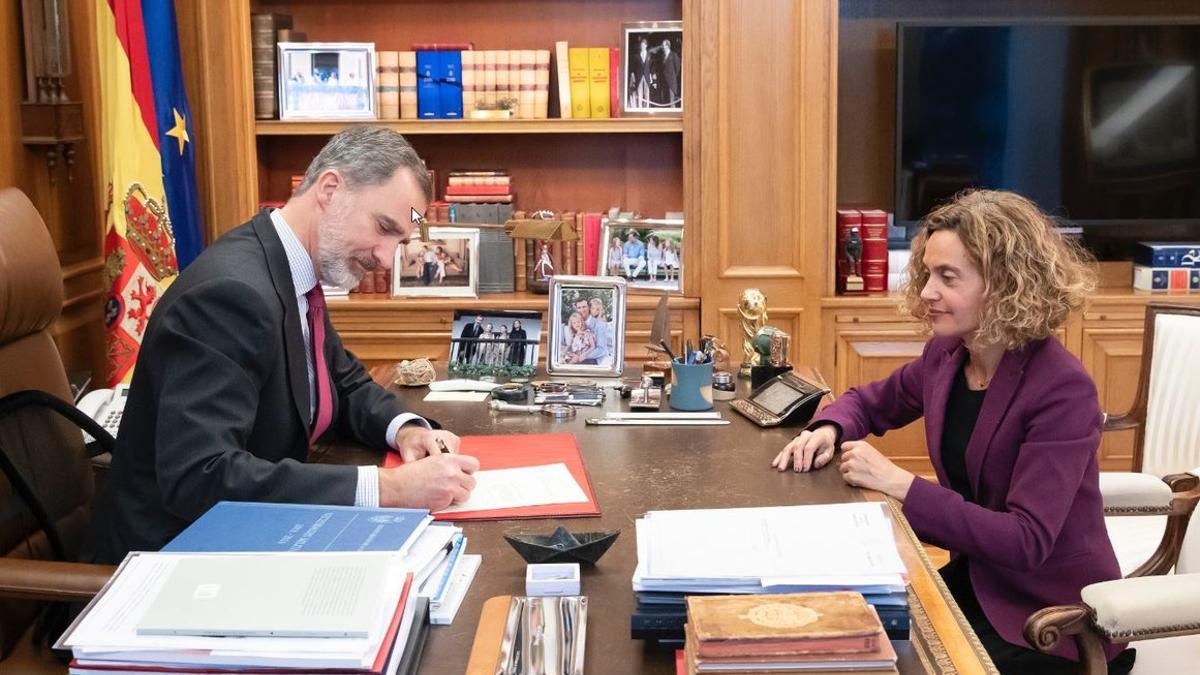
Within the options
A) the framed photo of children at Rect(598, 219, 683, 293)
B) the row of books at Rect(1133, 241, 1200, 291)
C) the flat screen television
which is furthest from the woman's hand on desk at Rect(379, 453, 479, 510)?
the row of books at Rect(1133, 241, 1200, 291)

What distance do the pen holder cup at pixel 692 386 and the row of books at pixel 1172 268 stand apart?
8.80 ft

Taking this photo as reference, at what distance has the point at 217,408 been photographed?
76.7 inches

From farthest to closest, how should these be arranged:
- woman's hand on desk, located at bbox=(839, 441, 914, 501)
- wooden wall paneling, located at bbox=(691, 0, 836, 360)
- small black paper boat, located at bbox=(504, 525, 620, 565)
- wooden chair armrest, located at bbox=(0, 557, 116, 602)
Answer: wooden wall paneling, located at bbox=(691, 0, 836, 360)
woman's hand on desk, located at bbox=(839, 441, 914, 501)
wooden chair armrest, located at bbox=(0, 557, 116, 602)
small black paper boat, located at bbox=(504, 525, 620, 565)

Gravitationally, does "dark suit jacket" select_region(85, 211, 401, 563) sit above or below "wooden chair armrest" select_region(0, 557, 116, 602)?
above

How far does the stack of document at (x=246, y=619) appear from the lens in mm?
1290

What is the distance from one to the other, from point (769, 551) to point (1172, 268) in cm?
363

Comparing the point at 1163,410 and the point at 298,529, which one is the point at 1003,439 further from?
the point at 298,529

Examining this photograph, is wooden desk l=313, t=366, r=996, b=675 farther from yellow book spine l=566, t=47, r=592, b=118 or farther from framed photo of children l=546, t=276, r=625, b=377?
yellow book spine l=566, t=47, r=592, b=118

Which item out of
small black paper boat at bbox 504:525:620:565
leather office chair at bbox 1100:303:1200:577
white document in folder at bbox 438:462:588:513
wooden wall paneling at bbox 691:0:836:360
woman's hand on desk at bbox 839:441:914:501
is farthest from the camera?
wooden wall paneling at bbox 691:0:836:360

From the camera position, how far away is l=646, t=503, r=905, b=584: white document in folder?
1.52 metres

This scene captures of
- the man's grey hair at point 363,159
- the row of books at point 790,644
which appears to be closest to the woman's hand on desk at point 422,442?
the man's grey hair at point 363,159

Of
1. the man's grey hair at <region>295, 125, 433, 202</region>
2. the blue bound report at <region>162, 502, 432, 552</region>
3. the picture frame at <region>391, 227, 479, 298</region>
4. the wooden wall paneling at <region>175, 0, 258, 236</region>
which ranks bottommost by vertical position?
→ the blue bound report at <region>162, 502, 432, 552</region>

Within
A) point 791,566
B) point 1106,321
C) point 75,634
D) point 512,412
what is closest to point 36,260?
point 512,412

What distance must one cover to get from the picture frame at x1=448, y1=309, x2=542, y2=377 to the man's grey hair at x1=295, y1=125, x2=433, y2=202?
77 centimetres
